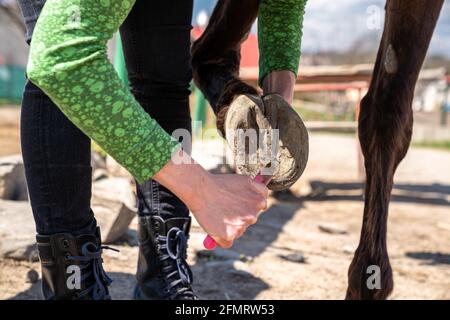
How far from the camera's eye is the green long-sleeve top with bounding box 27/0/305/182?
83 cm

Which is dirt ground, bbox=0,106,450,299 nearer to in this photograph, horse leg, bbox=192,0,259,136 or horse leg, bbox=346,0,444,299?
horse leg, bbox=346,0,444,299

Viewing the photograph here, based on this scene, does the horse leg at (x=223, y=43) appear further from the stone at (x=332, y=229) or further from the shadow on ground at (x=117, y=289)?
the stone at (x=332, y=229)

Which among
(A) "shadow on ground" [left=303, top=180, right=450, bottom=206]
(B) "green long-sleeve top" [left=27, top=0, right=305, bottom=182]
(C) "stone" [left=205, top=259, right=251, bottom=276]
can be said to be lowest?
(A) "shadow on ground" [left=303, top=180, right=450, bottom=206]

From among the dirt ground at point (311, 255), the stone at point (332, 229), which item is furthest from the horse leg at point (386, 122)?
the stone at point (332, 229)

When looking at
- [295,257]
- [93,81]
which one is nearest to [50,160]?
[93,81]

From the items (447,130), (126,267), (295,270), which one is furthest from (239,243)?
(447,130)

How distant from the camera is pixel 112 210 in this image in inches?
85.1

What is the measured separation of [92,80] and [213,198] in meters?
0.24

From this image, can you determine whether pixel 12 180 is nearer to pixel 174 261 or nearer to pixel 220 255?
pixel 220 255

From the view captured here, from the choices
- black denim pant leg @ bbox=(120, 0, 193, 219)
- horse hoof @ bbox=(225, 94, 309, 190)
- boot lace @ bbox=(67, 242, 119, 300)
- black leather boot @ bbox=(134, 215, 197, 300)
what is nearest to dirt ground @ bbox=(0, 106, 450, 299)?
black leather boot @ bbox=(134, 215, 197, 300)

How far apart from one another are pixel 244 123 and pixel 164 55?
38cm

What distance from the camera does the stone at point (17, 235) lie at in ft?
6.35

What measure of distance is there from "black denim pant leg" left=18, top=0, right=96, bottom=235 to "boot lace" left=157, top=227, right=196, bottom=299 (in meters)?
0.31

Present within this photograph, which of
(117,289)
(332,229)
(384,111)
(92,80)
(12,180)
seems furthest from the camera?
(332,229)
